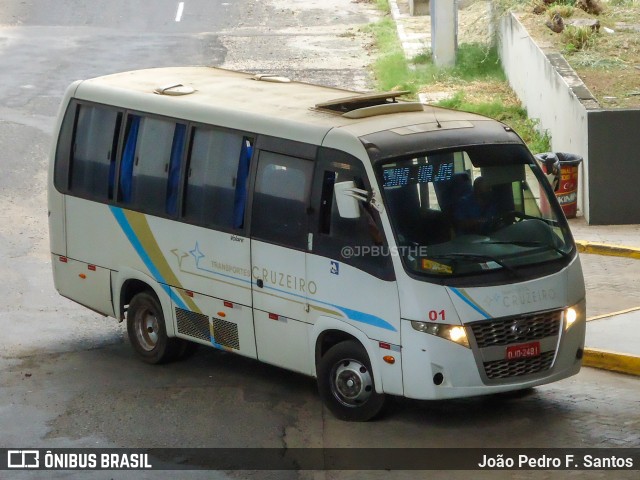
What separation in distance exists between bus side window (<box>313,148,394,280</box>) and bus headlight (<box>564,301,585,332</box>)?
157cm

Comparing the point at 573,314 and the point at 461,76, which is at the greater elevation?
the point at 573,314

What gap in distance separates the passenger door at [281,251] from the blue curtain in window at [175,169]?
1.13 m

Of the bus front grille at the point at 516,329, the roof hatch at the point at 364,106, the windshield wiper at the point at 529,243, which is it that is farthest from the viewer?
the roof hatch at the point at 364,106

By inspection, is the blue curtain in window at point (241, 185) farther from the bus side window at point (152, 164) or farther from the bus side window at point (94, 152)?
the bus side window at point (94, 152)

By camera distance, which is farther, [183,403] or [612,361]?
[612,361]

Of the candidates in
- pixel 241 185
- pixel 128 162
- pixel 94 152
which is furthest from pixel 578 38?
pixel 241 185

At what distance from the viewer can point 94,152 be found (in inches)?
503

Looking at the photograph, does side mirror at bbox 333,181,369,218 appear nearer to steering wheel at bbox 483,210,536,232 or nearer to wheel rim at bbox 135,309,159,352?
steering wheel at bbox 483,210,536,232

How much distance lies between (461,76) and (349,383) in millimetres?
16489

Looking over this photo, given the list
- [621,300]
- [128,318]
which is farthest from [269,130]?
[621,300]

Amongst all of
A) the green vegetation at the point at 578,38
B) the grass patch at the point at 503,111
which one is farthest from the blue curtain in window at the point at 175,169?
the green vegetation at the point at 578,38

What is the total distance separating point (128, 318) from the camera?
12648 mm

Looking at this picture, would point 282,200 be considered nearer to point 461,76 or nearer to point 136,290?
point 136,290

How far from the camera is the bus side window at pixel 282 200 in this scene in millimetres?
10578
